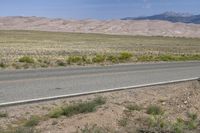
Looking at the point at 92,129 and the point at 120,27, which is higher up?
the point at 92,129

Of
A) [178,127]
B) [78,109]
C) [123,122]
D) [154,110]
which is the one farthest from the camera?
[154,110]

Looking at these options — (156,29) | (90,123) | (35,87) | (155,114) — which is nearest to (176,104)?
(155,114)

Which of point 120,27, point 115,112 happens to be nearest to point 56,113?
point 115,112

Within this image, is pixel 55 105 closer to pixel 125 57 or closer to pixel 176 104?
pixel 176 104

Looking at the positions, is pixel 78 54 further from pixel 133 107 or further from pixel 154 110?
pixel 154 110

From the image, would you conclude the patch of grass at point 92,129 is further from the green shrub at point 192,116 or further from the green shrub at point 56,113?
the green shrub at point 192,116

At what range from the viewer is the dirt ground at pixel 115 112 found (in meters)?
8.41

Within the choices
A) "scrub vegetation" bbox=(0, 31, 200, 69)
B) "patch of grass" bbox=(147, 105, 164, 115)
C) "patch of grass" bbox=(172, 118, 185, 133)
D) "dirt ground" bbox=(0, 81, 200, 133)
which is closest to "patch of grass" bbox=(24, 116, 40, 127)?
"dirt ground" bbox=(0, 81, 200, 133)

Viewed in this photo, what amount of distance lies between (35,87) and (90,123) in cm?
585

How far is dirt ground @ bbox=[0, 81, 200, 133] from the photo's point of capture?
841cm

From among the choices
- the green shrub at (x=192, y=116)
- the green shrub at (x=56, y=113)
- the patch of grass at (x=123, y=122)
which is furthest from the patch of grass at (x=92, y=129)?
the green shrub at (x=192, y=116)

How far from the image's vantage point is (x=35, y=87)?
14.1 m

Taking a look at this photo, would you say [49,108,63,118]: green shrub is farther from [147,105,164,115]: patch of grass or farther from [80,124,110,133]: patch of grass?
[147,105,164,115]: patch of grass

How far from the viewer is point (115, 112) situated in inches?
378
